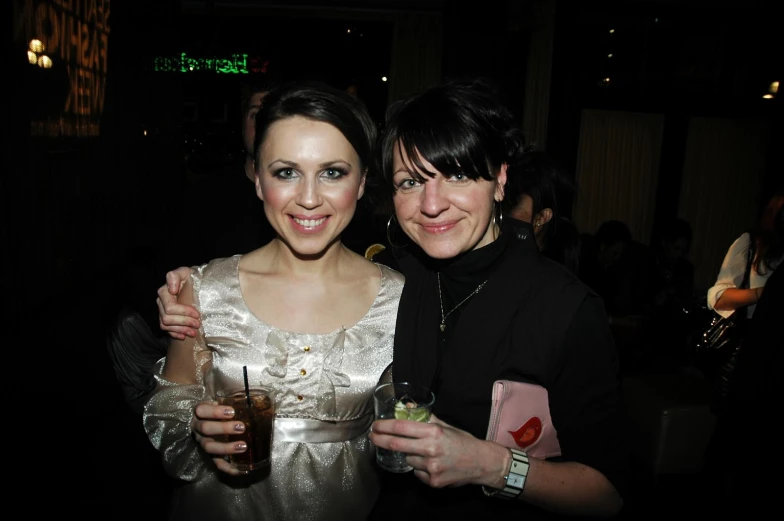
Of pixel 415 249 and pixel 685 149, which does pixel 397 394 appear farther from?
pixel 685 149

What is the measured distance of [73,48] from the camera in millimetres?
3514

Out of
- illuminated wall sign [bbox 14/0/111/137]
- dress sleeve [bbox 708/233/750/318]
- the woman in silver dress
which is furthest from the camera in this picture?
dress sleeve [bbox 708/233/750/318]

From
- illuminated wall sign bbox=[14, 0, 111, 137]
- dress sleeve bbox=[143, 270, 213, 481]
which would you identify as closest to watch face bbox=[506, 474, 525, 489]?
dress sleeve bbox=[143, 270, 213, 481]

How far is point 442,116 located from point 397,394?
2.62 ft

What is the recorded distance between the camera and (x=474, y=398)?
148cm

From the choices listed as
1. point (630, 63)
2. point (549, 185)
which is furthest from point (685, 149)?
point (549, 185)

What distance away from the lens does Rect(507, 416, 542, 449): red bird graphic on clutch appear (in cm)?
143

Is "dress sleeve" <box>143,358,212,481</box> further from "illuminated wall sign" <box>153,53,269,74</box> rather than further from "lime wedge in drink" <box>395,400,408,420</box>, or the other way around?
"illuminated wall sign" <box>153,53,269,74</box>

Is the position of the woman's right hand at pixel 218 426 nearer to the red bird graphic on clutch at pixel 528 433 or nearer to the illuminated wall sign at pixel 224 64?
the red bird graphic on clutch at pixel 528 433

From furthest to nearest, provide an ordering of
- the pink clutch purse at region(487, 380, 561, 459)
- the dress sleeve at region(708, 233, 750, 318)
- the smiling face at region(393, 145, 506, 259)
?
the dress sleeve at region(708, 233, 750, 318) < the smiling face at region(393, 145, 506, 259) < the pink clutch purse at region(487, 380, 561, 459)

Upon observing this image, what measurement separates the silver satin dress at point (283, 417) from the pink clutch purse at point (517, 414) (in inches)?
18.8


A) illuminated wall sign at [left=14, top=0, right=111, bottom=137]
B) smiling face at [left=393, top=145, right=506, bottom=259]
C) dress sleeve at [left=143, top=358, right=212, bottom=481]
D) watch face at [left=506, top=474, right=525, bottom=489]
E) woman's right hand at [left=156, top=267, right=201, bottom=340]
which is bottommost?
dress sleeve at [left=143, top=358, right=212, bottom=481]

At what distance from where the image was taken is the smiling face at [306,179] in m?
1.64

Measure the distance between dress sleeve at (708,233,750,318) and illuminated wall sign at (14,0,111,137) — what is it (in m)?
4.21
